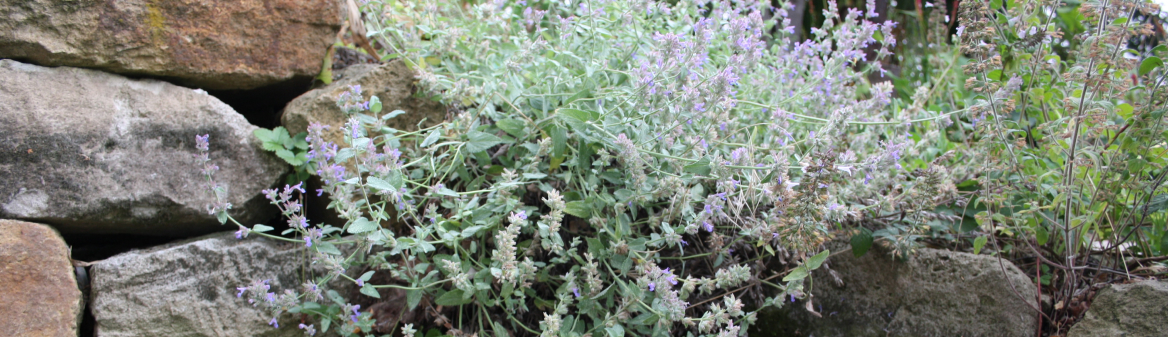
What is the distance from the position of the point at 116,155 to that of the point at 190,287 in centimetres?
45

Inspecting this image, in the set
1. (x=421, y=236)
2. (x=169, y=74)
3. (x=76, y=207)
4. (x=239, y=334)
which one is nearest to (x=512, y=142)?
(x=421, y=236)

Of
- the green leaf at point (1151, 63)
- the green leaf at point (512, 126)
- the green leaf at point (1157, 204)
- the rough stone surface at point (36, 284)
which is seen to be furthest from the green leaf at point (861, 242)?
the rough stone surface at point (36, 284)

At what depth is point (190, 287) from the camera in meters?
1.92

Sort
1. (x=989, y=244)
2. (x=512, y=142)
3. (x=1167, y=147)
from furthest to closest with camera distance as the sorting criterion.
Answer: (x=989, y=244) → (x=512, y=142) → (x=1167, y=147)

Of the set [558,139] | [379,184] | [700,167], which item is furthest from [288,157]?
[700,167]

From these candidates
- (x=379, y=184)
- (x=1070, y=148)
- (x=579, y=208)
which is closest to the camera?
(x=379, y=184)

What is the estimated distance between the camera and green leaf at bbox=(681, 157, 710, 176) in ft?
5.70

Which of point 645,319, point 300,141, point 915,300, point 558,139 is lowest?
point 915,300

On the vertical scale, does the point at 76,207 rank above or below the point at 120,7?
below

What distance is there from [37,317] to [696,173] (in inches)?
73.0

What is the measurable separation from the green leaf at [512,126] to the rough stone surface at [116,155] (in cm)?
78

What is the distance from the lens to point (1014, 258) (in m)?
2.20

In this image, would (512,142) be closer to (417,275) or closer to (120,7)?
(417,275)

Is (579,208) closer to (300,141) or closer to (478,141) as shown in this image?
(478,141)
